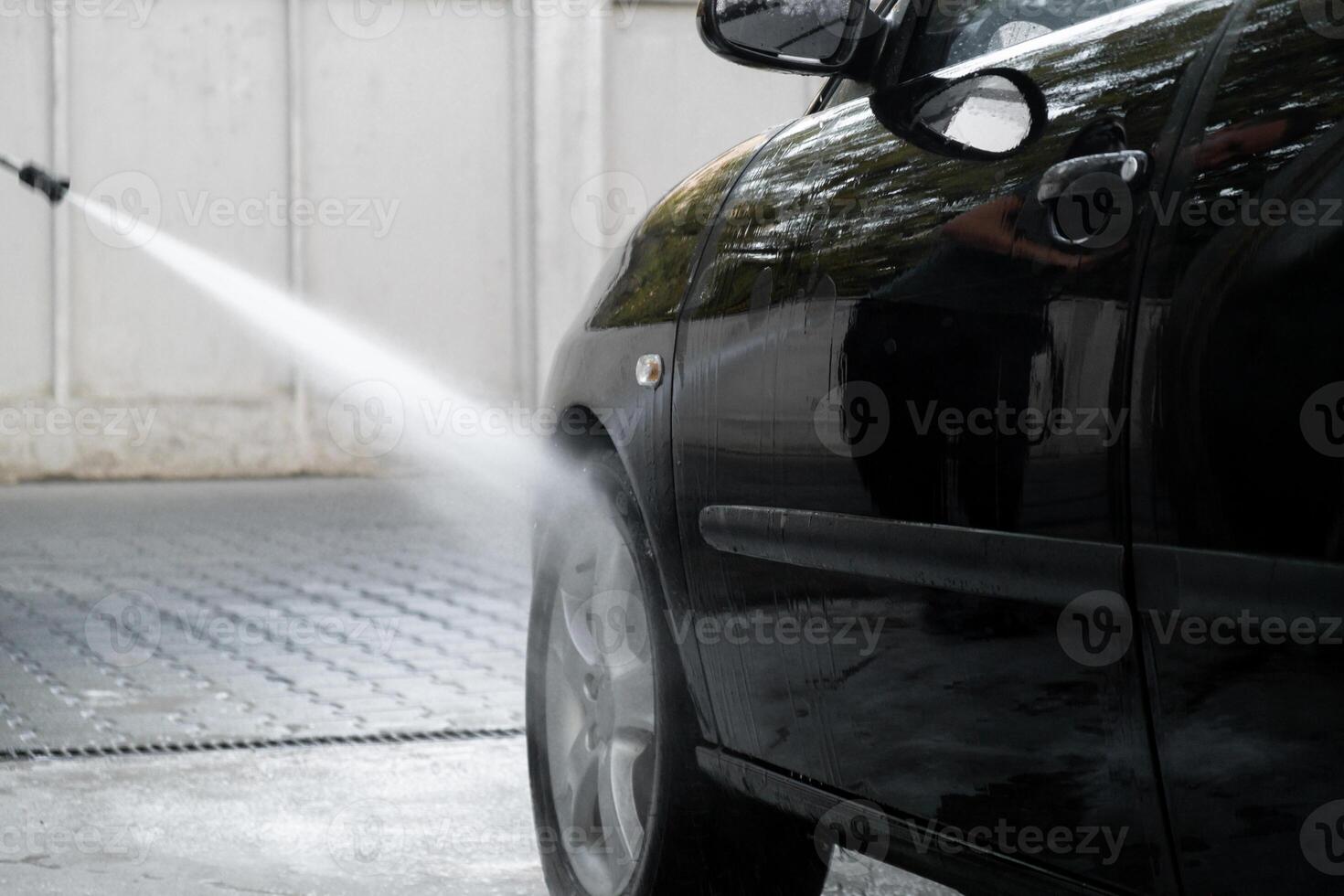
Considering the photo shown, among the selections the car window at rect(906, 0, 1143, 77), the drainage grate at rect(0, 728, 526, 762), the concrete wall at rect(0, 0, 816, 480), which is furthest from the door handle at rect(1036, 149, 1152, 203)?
the concrete wall at rect(0, 0, 816, 480)

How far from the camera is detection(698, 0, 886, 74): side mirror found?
262 centimetres

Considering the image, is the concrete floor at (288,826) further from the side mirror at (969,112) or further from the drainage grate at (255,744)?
the side mirror at (969,112)

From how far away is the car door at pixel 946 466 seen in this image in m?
1.94

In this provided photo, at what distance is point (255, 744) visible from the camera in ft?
16.5

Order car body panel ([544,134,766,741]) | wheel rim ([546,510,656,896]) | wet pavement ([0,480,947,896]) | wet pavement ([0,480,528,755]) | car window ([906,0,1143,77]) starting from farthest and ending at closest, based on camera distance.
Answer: wet pavement ([0,480,528,755]) → wet pavement ([0,480,947,896]) → wheel rim ([546,510,656,896]) → car body panel ([544,134,766,741]) → car window ([906,0,1143,77])

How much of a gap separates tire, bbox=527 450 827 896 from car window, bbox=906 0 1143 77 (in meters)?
0.94

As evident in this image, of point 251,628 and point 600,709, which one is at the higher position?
point 600,709

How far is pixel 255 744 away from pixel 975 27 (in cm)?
319

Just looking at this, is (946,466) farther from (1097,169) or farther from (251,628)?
(251,628)

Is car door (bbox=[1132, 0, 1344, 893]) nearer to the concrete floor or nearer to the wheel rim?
the wheel rim

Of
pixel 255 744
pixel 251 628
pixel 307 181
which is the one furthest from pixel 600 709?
pixel 307 181

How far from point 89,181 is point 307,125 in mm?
1855

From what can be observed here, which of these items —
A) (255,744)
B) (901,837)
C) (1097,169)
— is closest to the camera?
(1097,169)

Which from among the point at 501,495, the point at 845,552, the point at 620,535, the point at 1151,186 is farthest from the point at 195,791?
the point at 501,495
